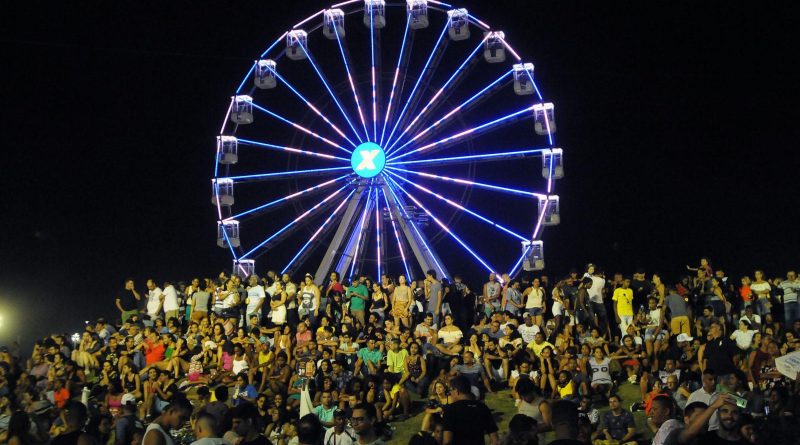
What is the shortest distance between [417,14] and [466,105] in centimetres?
255

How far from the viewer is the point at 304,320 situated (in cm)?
1620

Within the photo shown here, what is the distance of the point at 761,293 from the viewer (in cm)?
1620

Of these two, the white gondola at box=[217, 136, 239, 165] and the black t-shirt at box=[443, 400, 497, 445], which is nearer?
the black t-shirt at box=[443, 400, 497, 445]

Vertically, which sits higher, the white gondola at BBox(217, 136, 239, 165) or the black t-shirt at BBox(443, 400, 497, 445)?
the white gondola at BBox(217, 136, 239, 165)

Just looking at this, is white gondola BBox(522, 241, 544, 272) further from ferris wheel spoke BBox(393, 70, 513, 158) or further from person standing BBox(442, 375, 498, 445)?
person standing BBox(442, 375, 498, 445)

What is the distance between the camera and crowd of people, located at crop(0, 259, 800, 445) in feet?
40.2

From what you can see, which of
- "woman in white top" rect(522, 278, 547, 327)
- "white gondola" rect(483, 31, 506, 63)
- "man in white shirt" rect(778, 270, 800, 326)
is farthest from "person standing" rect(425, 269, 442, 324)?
"white gondola" rect(483, 31, 506, 63)

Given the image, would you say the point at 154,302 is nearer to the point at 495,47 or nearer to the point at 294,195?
the point at 294,195

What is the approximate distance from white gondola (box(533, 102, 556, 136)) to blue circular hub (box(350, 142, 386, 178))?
12.5 feet

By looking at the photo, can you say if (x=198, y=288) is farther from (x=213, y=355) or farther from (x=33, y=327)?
(x=33, y=327)

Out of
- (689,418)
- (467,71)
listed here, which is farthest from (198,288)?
(689,418)

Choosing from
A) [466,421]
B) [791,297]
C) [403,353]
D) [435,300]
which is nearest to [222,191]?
[435,300]

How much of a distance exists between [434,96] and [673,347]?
34.0ft

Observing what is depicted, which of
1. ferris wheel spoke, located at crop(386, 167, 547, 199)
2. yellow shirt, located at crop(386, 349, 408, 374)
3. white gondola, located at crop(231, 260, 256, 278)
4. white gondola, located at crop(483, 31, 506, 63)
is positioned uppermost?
white gondola, located at crop(483, 31, 506, 63)
